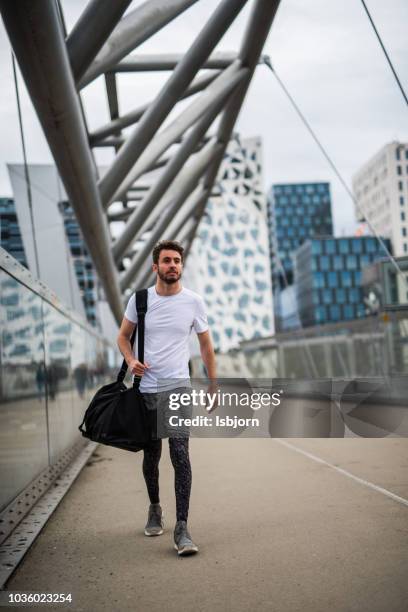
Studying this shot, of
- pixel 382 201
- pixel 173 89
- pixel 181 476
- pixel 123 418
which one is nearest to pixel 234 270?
pixel 382 201

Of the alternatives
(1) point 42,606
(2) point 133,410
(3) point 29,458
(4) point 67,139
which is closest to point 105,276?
(4) point 67,139

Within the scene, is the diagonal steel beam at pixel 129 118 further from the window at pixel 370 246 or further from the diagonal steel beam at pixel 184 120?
the window at pixel 370 246

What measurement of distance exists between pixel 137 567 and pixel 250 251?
114125 mm

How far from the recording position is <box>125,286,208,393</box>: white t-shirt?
481 cm

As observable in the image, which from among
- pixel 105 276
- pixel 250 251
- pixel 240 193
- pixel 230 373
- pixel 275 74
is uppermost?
pixel 240 193

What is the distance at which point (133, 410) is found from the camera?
15.6 feet

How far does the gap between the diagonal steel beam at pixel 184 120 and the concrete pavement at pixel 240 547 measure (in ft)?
20.5

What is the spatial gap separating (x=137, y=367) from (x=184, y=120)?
27.6 ft

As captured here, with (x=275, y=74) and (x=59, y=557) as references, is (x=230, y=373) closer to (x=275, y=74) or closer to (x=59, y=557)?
(x=275, y=74)

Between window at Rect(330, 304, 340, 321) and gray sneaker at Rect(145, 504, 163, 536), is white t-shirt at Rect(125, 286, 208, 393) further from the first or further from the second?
window at Rect(330, 304, 340, 321)

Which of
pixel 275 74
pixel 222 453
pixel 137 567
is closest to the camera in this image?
pixel 137 567

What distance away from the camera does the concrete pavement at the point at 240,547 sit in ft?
11.6

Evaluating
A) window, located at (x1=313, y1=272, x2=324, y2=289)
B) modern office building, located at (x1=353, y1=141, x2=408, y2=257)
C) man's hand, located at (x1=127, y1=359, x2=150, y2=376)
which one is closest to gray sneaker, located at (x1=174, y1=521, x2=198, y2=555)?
man's hand, located at (x1=127, y1=359, x2=150, y2=376)

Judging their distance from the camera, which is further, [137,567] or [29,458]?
[29,458]
